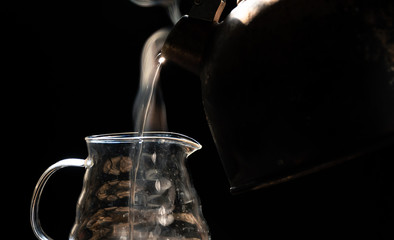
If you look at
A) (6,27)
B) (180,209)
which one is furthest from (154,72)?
(6,27)

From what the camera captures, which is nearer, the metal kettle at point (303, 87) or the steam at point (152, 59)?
the metal kettle at point (303, 87)

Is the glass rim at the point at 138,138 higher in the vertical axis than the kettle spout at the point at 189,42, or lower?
lower

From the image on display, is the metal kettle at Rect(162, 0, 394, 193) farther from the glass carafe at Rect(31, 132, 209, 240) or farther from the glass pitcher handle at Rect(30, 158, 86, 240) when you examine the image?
the glass pitcher handle at Rect(30, 158, 86, 240)

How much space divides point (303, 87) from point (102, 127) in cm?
106

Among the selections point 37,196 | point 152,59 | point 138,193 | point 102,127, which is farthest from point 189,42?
point 102,127

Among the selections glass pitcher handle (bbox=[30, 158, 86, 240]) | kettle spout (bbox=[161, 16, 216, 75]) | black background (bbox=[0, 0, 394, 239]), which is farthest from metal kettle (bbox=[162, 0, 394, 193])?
black background (bbox=[0, 0, 394, 239])

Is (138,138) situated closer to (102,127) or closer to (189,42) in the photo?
(189,42)

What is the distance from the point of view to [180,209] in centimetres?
73

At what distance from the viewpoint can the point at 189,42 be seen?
596 mm

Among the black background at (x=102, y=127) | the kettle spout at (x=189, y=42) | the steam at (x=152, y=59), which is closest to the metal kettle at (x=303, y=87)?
the kettle spout at (x=189, y=42)

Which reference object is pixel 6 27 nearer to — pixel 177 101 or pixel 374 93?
pixel 177 101

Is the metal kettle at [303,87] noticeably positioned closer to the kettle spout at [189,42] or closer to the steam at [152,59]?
the kettle spout at [189,42]

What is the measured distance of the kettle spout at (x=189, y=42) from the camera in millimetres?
590

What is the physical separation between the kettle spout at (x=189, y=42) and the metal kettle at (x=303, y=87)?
6 centimetres
